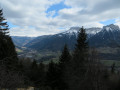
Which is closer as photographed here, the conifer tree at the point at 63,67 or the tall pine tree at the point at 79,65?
the tall pine tree at the point at 79,65

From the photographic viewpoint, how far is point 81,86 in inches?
731

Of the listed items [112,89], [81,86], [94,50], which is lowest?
[112,89]

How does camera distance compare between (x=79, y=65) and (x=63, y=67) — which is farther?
(x=63, y=67)

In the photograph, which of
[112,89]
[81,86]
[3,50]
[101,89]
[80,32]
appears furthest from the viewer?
[112,89]

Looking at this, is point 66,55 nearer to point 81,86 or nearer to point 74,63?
point 74,63

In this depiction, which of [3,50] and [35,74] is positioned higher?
[3,50]

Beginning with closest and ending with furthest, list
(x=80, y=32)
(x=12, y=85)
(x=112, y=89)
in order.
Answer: (x=12, y=85)
(x=80, y=32)
(x=112, y=89)

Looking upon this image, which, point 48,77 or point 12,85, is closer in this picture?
point 12,85

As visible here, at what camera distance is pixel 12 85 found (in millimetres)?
4230

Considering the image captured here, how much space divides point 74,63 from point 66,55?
5481 mm

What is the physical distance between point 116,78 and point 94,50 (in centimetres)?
1662

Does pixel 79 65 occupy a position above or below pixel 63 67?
above

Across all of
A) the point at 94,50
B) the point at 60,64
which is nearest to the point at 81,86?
the point at 94,50

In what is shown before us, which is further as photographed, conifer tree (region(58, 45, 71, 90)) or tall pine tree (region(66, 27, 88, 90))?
conifer tree (region(58, 45, 71, 90))
